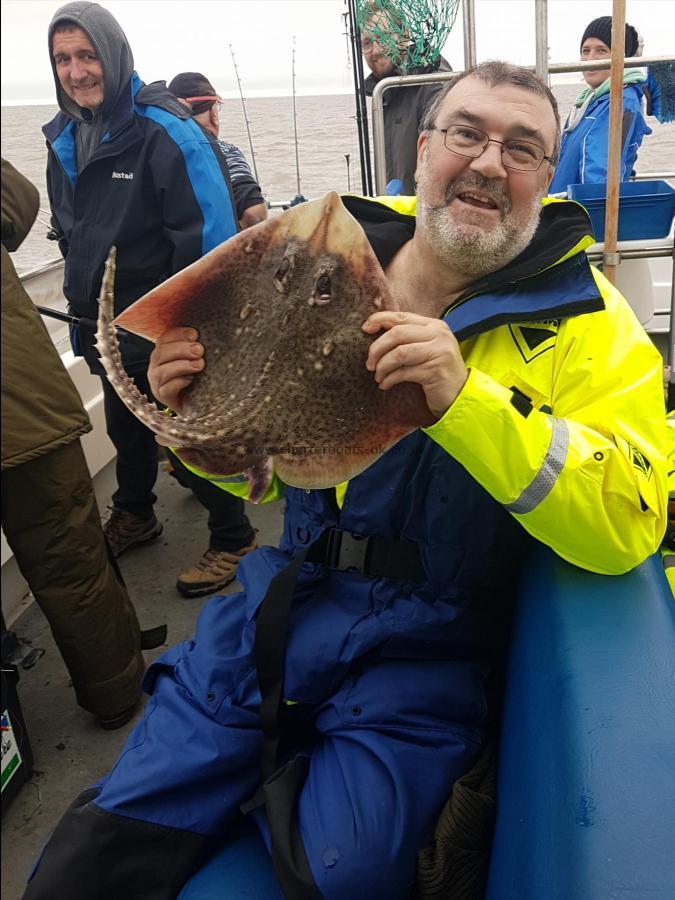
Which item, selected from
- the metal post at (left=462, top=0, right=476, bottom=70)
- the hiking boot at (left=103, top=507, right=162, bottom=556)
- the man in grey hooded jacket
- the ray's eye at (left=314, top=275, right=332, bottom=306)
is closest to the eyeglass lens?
the man in grey hooded jacket

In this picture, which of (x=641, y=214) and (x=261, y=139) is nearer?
(x=261, y=139)

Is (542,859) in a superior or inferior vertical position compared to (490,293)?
inferior

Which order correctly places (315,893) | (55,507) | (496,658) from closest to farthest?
1. (55,507)
2. (315,893)
3. (496,658)

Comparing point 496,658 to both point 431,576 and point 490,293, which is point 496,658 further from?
point 490,293

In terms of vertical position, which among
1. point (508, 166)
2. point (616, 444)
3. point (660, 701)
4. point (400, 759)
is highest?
point (508, 166)

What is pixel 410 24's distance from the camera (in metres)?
2.87

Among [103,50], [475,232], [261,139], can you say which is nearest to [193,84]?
[103,50]

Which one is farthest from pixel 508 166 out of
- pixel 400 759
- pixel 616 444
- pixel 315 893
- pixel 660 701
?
pixel 315 893

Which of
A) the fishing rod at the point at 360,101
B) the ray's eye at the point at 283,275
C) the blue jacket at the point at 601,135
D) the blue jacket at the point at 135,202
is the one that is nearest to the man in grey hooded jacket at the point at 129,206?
the blue jacket at the point at 135,202

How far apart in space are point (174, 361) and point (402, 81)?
2.75 metres

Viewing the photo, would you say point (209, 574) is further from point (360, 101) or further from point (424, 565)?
point (360, 101)

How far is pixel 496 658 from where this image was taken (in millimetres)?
1822

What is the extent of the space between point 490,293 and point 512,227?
150mm

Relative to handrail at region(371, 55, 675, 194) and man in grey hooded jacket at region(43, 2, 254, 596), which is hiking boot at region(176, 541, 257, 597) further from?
handrail at region(371, 55, 675, 194)
